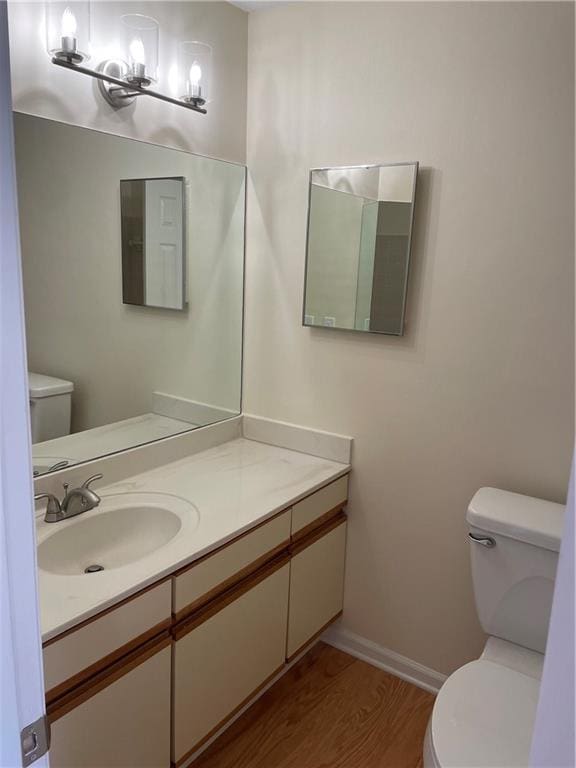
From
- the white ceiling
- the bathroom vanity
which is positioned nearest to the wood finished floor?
the bathroom vanity

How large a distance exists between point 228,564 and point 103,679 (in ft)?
1.50

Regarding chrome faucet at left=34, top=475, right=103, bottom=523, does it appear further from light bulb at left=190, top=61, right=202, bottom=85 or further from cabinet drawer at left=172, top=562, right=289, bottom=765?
light bulb at left=190, top=61, right=202, bottom=85

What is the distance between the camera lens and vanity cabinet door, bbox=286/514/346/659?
2061 millimetres

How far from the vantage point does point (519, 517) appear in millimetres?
1710

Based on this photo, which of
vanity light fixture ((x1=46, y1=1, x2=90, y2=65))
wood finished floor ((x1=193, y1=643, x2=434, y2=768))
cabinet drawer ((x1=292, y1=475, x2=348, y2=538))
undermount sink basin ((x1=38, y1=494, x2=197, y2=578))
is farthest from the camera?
cabinet drawer ((x1=292, y1=475, x2=348, y2=538))

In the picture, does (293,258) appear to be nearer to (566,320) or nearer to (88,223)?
(88,223)

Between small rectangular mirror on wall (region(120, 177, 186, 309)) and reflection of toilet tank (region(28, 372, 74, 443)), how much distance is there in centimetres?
40

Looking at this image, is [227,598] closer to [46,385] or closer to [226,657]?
[226,657]

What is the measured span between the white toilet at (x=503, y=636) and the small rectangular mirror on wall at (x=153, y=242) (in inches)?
51.5

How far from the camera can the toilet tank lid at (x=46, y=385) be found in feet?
5.56

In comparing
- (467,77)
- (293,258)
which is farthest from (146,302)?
(467,77)

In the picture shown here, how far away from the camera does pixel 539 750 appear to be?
17.7 inches

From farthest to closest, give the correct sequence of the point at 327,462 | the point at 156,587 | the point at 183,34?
1. the point at 327,462
2. the point at 183,34
3. the point at 156,587

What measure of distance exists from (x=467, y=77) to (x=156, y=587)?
5.75 ft
